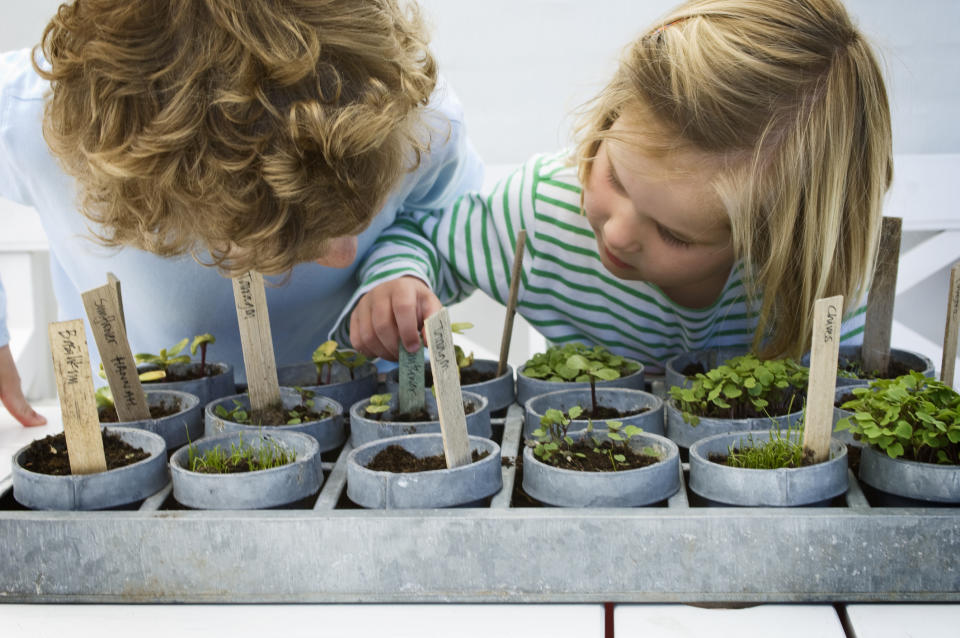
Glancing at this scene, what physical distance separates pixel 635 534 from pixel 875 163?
0.56 meters

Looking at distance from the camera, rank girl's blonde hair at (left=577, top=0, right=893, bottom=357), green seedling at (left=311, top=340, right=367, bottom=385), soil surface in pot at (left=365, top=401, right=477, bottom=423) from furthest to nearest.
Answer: green seedling at (left=311, top=340, right=367, bottom=385) < soil surface in pot at (left=365, top=401, right=477, bottom=423) < girl's blonde hair at (left=577, top=0, right=893, bottom=357)

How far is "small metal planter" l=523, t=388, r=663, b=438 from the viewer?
1.04m

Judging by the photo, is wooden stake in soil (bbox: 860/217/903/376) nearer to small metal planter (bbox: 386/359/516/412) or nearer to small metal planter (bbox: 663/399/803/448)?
small metal planter (bbox: 663/399/803/448)

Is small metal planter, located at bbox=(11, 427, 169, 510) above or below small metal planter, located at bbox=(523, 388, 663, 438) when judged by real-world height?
above

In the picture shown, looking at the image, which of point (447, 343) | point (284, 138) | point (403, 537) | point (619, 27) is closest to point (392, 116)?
point (284, 138)

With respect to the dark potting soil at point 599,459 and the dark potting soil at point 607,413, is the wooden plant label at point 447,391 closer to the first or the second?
the dark potting soil at point 599,459

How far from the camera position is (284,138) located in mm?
788

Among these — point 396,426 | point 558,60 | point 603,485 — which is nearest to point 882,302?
point 603,485

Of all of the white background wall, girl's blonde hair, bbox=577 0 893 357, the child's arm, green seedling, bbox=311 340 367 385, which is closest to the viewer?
girl's blonde hair, bbox=577 0 893 357

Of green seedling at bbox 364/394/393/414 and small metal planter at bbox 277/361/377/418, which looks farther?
small metal planter at bbox 277/361/377/418

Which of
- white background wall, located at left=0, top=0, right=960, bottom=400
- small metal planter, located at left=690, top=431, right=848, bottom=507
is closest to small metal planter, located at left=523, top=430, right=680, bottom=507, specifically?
small metal planter, located at left=690, top=431, right=848, bottom=507

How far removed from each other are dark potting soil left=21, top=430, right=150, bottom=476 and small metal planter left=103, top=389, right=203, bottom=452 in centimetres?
3

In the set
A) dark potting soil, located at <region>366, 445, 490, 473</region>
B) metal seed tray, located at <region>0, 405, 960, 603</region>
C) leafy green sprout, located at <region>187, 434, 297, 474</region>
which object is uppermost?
leafy green sprout, located at <region>187, 434, 297, 474</region>

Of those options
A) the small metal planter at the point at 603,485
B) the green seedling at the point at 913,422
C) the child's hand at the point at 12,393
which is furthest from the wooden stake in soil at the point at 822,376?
the child's hand at the point at 12,393
